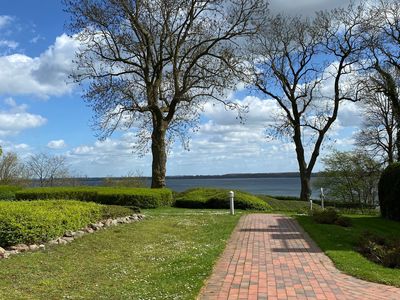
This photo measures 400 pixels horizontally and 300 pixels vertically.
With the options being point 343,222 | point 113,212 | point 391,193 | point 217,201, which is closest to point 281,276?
point 113,212

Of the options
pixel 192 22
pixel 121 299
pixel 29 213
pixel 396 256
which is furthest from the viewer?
pixel 192 22

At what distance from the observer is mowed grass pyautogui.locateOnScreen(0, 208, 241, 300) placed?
6.79 meters

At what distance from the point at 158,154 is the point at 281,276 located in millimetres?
19396

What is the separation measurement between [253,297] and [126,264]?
3.17 metres

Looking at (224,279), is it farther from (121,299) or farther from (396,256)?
(396,256)

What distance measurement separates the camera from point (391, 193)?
1969cm

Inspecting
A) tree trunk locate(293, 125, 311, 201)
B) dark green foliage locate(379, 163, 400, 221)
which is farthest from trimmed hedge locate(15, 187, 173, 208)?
tree trunk locate(293, 125, 311, 201)

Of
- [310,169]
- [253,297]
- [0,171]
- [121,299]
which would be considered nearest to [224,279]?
[253,297]

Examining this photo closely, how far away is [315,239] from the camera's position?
12.4 metres

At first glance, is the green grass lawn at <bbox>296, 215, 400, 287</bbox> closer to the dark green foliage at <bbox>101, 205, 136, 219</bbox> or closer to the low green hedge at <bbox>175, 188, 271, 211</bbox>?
the dark green foliage at <bbox>101, 205, 136, 219</bbox>

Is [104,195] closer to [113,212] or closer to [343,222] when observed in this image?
[113,212]

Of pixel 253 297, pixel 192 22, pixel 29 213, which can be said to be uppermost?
pixel 192 22

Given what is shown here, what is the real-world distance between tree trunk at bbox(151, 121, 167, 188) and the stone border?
34.5ft

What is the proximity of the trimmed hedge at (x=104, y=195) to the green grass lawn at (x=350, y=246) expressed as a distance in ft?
25.5
